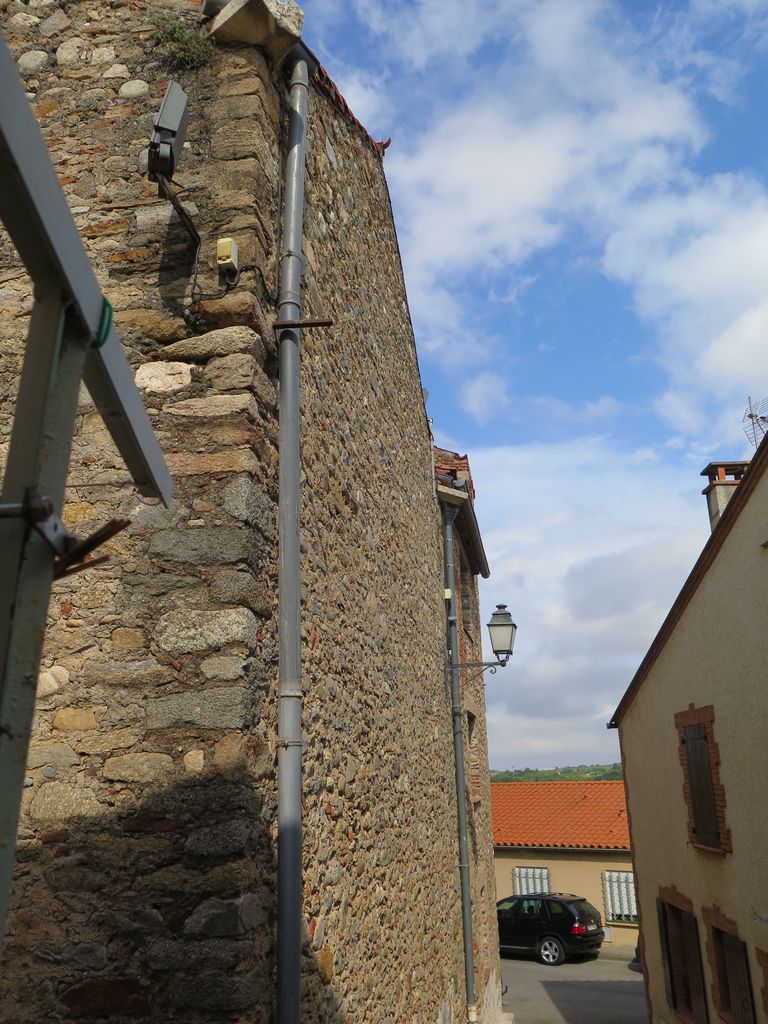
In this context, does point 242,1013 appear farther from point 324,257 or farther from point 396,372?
point 396,372

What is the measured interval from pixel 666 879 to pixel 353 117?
833 centimetres

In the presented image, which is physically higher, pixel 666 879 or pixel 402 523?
pixel 402 523

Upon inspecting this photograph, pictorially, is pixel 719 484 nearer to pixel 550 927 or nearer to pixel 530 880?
pixel 550 927

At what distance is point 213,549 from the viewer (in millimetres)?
2938

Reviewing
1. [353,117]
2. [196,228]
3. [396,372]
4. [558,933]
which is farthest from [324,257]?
[558,933]

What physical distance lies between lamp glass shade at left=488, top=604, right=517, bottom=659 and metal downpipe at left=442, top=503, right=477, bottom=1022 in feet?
1.20

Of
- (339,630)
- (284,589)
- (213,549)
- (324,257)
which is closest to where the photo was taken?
(213,549)

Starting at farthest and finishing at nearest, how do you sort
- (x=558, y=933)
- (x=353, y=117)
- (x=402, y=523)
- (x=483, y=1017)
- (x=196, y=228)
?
(x=558, y=933) < (x=483, y=1017) < (x=402, y=523) < (x=353, y=117) < (x=196, y=228)

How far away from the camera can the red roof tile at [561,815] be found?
18484mm

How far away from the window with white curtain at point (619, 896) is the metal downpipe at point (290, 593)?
17.2 m

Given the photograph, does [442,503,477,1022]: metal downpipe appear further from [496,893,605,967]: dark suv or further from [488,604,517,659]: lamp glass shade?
[496,893,605,967]: dark suv

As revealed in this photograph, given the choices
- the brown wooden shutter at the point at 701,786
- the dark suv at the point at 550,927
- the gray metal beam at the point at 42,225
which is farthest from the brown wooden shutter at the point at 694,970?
the gray metal beam at the point at 42,225

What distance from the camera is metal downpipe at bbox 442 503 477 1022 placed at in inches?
271

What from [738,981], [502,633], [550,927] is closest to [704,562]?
[502,633]
